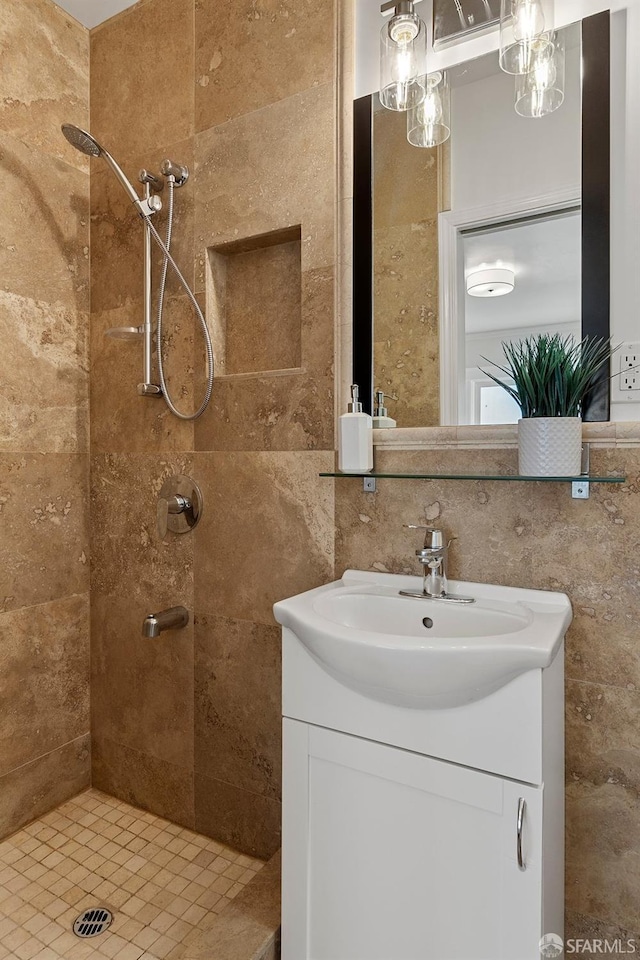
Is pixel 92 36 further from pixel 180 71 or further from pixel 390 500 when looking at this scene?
pixel 390 500

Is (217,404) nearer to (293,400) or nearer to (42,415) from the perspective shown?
(293,400)

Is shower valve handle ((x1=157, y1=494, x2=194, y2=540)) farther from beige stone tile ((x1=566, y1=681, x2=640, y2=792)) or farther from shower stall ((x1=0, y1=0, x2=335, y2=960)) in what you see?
beige stone tile ((x1=566, y1=681, x2=640, y2=792))

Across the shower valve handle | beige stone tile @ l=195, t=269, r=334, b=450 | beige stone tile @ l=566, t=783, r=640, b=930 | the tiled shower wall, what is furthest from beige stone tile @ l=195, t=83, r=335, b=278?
beige stone tile @ l=566, t=783, r=640, b=930

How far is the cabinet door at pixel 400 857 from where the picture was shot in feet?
2.88

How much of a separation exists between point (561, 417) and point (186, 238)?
1224 mm

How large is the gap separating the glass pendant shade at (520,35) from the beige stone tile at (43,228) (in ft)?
4.55

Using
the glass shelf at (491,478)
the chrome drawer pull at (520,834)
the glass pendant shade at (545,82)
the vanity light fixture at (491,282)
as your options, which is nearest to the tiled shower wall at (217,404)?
the glass shelf at (491,478)

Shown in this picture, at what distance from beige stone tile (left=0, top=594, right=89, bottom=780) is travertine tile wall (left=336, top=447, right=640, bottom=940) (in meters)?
1.40

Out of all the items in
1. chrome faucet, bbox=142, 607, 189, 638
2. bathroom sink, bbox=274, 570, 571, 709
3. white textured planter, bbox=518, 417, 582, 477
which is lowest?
chrome faucet, bbox=142, 607, 189, 638

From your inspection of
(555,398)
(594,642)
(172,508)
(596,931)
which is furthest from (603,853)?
(172,508)

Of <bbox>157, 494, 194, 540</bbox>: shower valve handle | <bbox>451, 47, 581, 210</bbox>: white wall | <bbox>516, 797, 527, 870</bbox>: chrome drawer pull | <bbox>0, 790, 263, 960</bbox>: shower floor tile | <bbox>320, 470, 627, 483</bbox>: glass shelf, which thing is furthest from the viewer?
<bbox>157, 494, 194, 540</bbox>: shower valve handle

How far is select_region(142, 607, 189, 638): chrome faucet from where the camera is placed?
1532 mm

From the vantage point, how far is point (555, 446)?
1078 millimetres

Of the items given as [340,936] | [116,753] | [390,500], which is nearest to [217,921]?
[340,936]
